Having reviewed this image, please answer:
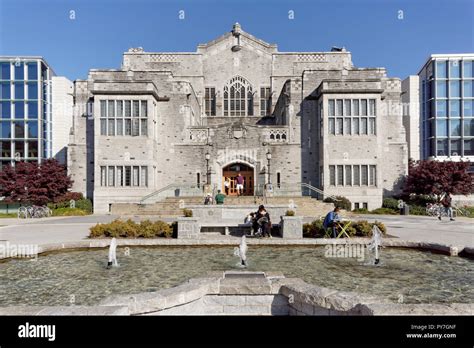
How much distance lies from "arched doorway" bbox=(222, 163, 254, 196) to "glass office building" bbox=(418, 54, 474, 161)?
4771 cm

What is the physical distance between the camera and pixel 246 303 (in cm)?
592

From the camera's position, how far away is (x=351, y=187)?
28.5m

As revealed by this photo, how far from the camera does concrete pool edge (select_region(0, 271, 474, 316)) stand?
4.57m

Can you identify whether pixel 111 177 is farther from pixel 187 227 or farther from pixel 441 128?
pixel 441 128

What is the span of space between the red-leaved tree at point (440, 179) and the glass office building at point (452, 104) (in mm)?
37366

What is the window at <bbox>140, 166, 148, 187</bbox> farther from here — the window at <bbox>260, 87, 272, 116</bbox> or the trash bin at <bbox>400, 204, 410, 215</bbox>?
the trash bin at <bbox>400, 204, 410, 215</bbox>

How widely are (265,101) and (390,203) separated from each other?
1933cm

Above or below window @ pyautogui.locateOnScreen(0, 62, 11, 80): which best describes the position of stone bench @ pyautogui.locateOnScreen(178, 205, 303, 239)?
below

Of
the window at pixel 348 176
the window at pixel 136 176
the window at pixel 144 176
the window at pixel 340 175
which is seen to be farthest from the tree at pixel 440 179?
the window at pixel 136 176

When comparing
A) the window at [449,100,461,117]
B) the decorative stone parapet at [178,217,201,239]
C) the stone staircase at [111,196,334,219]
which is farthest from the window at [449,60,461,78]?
the decorative stone parapet at [178,217,201,239]

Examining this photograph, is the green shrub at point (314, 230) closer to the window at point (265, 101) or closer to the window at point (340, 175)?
the window at point (340, 175)

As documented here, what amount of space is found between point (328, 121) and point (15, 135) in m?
61.4

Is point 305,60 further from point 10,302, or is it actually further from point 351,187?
point 10,302

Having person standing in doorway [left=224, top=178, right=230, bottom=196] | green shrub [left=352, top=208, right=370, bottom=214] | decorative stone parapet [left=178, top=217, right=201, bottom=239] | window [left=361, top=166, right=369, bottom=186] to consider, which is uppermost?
window [left=361, top=166, right=369, bottom=186]
